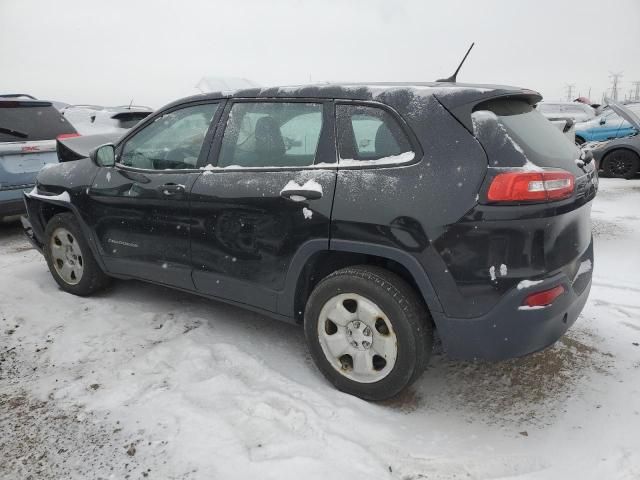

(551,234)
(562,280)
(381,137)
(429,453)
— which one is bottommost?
(429,453)

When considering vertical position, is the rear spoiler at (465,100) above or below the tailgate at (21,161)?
above

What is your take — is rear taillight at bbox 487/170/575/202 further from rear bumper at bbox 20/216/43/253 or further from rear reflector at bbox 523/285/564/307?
rear bumper at bbox 20/216/43/253

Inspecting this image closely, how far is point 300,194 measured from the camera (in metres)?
2.68

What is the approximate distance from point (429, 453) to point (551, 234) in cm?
116

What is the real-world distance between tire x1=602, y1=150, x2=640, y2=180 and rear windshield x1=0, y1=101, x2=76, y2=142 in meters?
9.96

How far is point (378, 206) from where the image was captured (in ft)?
8.05

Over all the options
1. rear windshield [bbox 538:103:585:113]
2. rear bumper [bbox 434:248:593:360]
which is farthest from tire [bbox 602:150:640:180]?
rear bumper [bbox 434:248:593:360]

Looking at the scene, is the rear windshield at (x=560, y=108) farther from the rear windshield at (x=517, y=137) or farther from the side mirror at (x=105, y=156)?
the side mirror at (x=105, y=156)

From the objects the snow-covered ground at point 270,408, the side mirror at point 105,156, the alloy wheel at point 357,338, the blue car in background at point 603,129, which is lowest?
the blue car in background at point 603,129

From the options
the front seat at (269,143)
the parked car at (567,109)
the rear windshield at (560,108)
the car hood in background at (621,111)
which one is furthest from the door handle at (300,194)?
the rear windshield at (560,108)

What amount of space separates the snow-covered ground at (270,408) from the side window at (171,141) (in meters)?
1.15

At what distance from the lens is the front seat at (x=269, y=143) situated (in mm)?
2912

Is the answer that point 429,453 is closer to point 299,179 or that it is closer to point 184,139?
point 299,179

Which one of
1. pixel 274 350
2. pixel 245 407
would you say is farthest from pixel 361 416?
pixel 274 350
